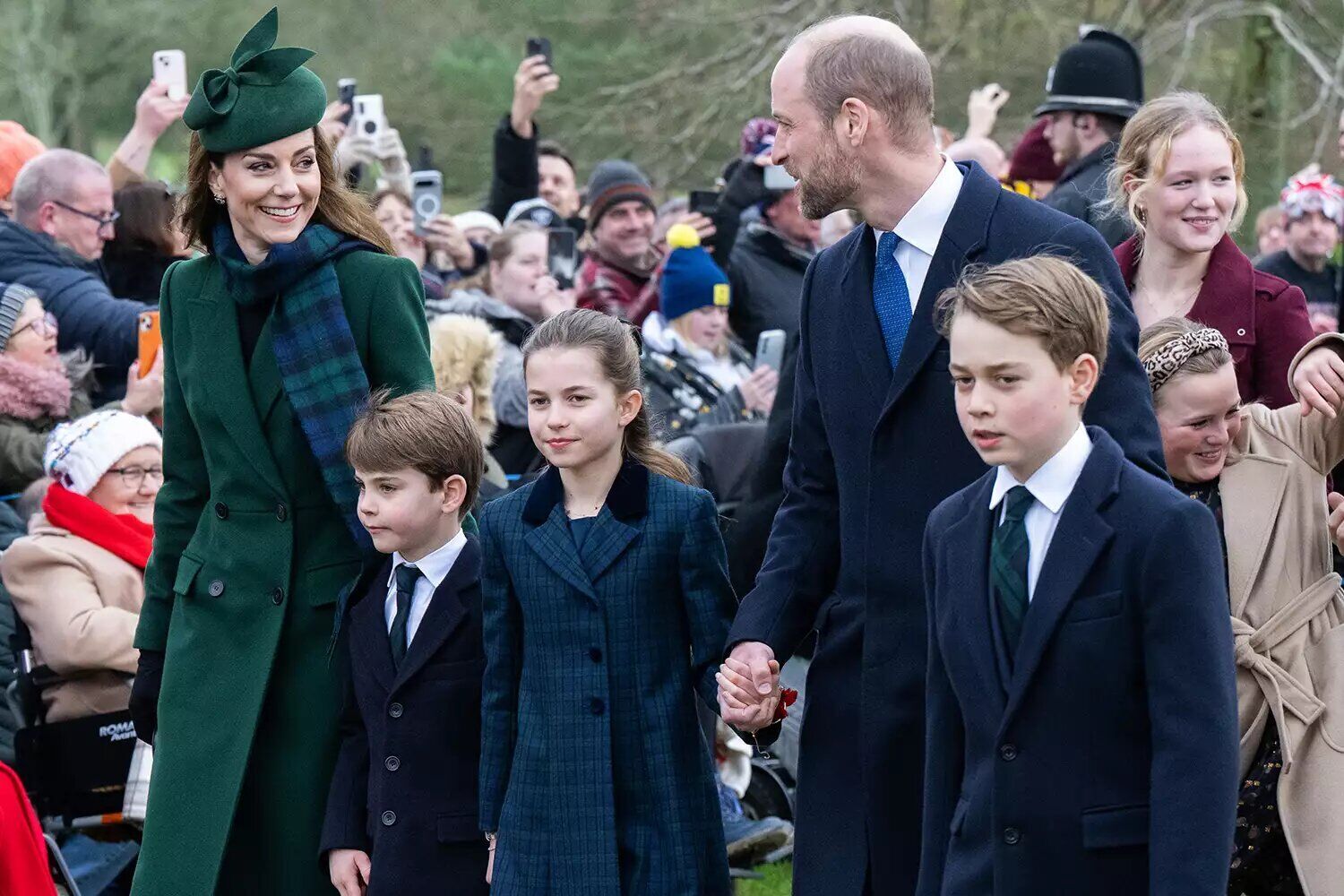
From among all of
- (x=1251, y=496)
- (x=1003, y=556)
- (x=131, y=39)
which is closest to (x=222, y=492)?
(x=1003, y=556)

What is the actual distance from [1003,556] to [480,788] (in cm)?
139

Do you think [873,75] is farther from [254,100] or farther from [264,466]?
[264,466]

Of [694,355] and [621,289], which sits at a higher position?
[621,289]

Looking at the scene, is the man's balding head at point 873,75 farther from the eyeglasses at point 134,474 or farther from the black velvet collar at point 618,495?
the eyeglasses at point 134,474

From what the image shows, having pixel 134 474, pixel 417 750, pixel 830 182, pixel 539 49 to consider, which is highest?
pixel 539 49

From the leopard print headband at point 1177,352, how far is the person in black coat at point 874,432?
0.78 m

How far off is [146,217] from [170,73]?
35.9 inches

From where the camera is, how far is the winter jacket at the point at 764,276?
860 cm

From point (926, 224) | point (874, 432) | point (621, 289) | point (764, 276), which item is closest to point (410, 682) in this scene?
point (874, 432)

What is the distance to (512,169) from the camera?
33.7ft

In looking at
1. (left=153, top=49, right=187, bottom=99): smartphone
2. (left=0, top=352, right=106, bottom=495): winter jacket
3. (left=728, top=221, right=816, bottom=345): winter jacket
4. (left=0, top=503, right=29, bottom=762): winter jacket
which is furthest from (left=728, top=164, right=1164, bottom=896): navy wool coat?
(left=153, top=49, right=187, bottom=99): smartphone

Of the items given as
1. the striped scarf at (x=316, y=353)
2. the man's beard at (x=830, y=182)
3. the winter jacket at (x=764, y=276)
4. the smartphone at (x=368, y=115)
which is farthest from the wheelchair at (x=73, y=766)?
the smartphone at (x=368, y=115)

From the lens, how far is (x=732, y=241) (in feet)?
31.8

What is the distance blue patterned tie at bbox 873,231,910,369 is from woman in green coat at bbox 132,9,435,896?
3.75 ft
